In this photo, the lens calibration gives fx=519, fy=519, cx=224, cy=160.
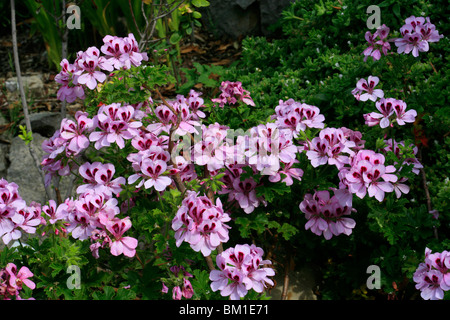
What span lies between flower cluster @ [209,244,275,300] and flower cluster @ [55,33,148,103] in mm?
974

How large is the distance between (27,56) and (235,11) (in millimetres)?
2148

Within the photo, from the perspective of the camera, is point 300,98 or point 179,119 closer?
point 179,119

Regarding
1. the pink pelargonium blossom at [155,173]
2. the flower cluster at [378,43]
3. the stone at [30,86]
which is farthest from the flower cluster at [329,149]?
the stone at [30,86]

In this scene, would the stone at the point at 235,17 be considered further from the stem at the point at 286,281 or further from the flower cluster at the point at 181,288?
the flower cluster at the point at 181,288

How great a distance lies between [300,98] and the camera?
3387 millimetres

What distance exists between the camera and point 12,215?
6.38ft

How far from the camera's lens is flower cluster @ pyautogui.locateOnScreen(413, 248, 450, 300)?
6.46 feet

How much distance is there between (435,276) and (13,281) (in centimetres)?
158

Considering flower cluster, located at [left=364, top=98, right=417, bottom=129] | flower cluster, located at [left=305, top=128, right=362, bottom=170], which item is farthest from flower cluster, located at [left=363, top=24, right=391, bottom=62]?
flower cluster, located at [left=305, top=128, right=362, bottom=170]

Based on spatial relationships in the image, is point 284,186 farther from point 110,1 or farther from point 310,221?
point 110,1

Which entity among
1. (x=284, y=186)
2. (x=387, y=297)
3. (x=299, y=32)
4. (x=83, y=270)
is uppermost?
(x=299, y=32)

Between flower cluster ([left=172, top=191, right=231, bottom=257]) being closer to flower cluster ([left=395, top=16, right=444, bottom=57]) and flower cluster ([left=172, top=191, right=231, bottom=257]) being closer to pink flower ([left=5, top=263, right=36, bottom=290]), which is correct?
pink flower ([left=5, top=263, right=36, bottom=290])

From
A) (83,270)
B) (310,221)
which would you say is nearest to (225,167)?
(310,221)

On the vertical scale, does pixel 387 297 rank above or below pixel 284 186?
below
